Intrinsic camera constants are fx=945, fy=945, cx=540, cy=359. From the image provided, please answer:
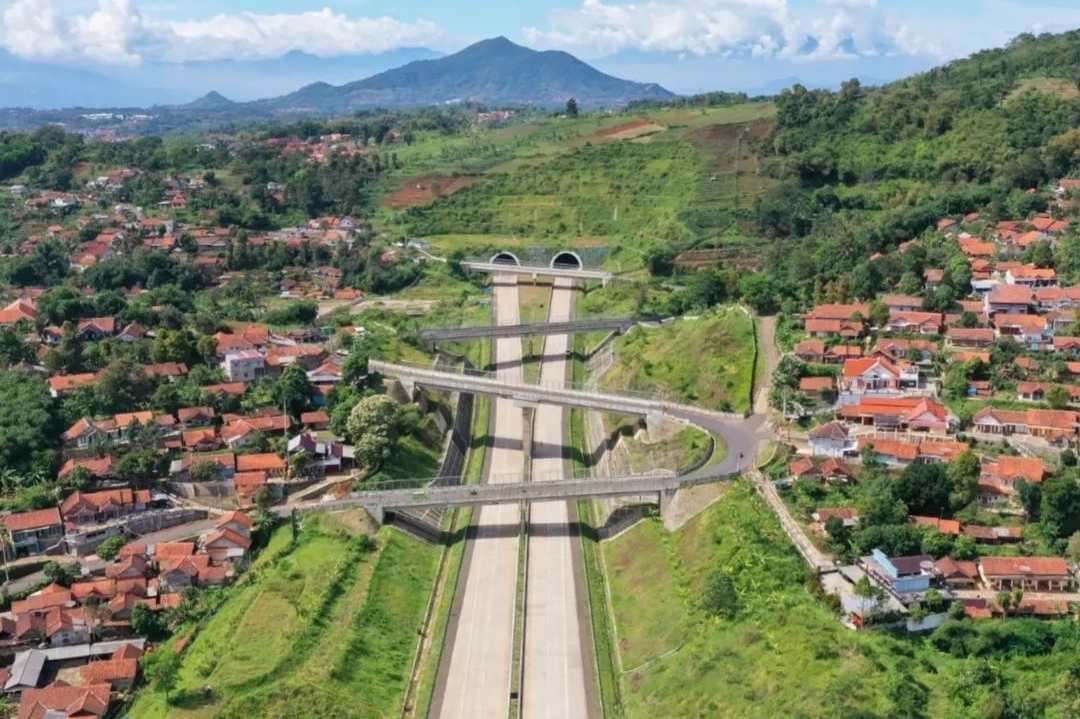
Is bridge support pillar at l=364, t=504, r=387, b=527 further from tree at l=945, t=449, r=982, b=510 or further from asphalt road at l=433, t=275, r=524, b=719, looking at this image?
tree at l=945, t=449, r=982, b=510

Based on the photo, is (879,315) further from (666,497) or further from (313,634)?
(313,634)

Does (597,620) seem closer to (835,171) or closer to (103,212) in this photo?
(835,171)

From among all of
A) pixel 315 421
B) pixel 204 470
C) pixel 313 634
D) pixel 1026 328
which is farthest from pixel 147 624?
pixel 1026 328

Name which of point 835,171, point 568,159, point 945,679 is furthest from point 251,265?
point 945,679

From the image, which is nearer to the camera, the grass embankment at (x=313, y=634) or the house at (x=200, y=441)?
the grass embankment at (x=313, y=634)

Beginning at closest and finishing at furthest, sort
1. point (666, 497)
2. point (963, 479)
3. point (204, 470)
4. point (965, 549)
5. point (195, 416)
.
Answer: point (965, 549)
point (963, 479)
point (666, 497)
point (204, 470)
point (195, 416)

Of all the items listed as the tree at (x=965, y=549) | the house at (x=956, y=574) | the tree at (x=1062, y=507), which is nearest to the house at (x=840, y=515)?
the tree at (x=965, y=549)

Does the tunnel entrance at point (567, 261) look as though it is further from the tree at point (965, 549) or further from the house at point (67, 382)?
the tree at point (965, 549)
